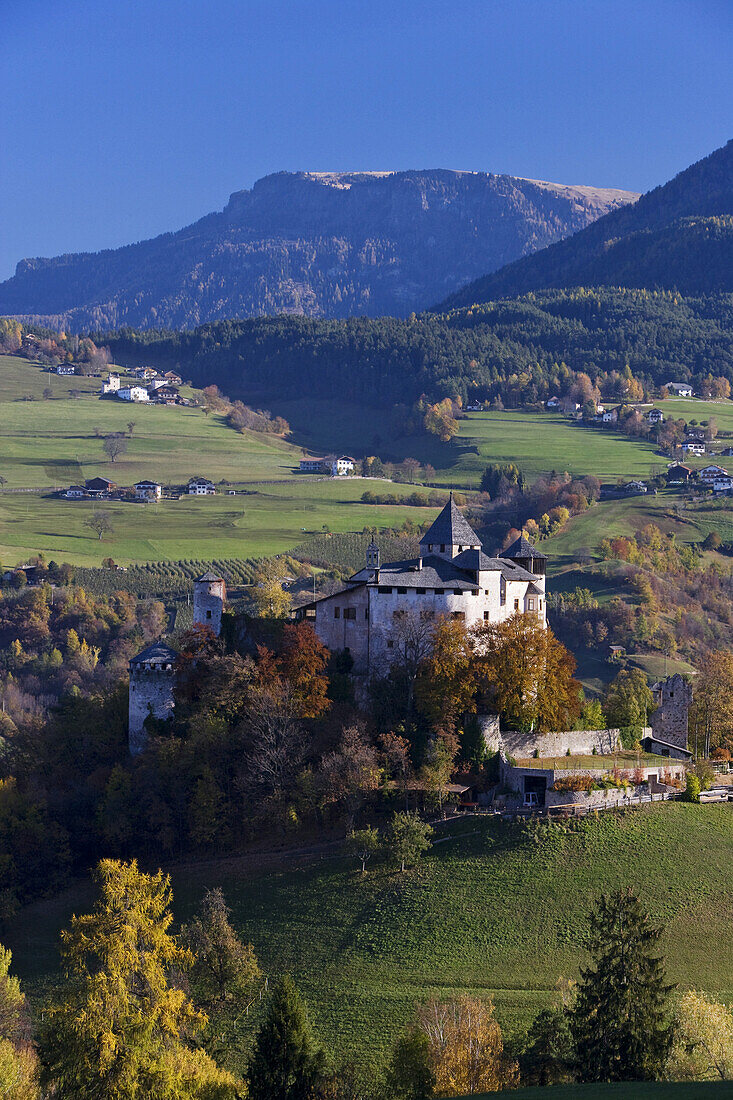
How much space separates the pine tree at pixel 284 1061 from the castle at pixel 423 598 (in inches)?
1168

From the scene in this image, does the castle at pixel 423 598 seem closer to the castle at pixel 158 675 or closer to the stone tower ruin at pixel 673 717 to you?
the castle at pixel 158 675

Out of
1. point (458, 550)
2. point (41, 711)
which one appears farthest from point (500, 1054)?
point (41, 711)

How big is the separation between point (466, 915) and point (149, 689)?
82.3ft

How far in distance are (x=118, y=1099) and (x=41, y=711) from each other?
327ft

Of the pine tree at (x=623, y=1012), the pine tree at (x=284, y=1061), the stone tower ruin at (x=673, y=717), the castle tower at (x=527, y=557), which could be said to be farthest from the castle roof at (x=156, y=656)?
the pine tree at (x=623, y=1012)

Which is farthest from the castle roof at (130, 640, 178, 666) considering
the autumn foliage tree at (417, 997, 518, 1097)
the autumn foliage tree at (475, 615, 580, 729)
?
the autumn foliage tree at (417, 997, 518, 1097)

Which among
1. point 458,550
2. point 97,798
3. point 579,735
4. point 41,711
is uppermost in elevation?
point 458,550

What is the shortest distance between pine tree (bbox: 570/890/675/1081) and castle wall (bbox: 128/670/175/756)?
36.1 metres

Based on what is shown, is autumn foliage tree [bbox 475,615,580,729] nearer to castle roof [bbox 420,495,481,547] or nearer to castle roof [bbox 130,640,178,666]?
castle roof [bbox 420,495,481,547]

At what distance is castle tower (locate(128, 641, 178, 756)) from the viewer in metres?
75.8

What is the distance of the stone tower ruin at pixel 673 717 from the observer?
7738cm

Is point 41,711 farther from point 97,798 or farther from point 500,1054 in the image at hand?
point 500,1054

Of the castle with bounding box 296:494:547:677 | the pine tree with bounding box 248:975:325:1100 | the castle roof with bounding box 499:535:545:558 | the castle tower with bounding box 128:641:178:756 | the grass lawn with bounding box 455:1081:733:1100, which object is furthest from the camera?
the castle roof with bounding box 499:535:545:558

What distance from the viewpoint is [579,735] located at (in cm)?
7100
